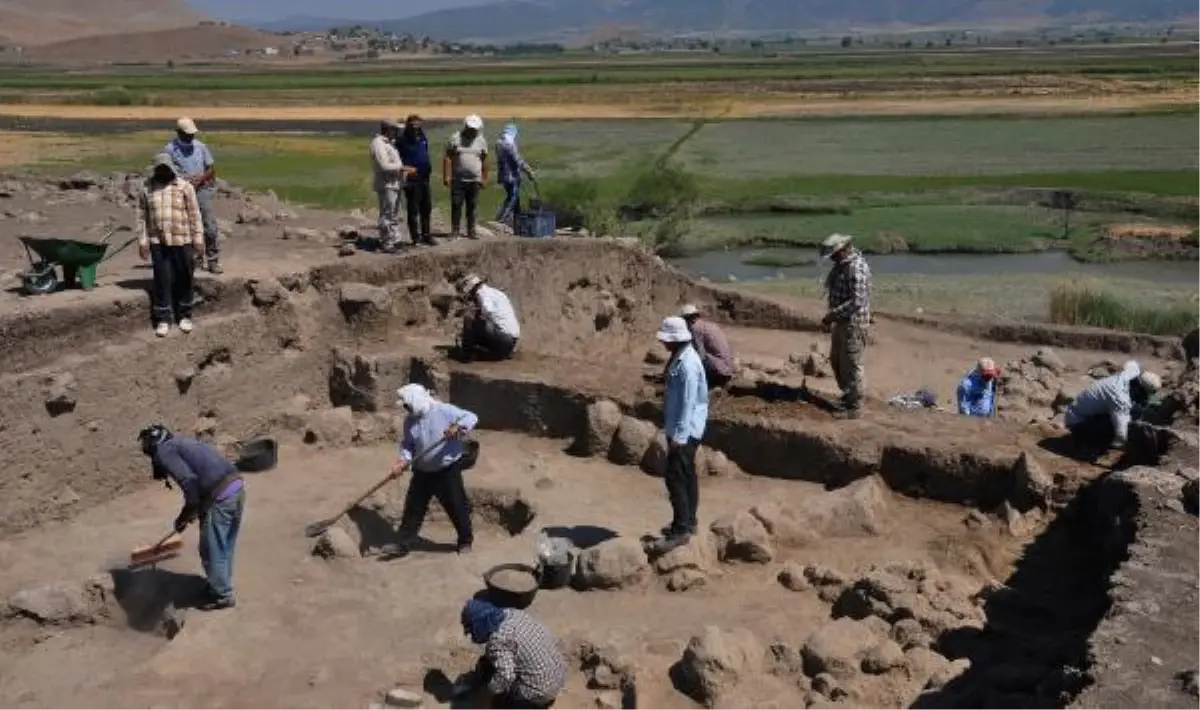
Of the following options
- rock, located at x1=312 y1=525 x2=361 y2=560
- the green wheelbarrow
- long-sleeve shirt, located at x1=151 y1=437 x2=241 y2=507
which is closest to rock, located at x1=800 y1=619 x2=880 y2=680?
rock, located at x1=312 y1=525 x2=361 y2=560

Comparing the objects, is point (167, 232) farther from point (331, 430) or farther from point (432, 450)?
point (432, 450)

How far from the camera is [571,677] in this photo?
776 centimetres

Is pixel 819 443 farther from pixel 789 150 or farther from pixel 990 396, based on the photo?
pixel 789 150

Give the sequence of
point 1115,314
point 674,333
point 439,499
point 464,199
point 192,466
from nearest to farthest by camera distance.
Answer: point 192,466, point 674,333, point 439,499, point 464,199, point 1115,314

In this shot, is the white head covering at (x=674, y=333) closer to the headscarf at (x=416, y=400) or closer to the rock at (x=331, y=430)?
the headscarf at (x=416, y=400)

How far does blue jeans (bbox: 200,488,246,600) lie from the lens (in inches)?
331

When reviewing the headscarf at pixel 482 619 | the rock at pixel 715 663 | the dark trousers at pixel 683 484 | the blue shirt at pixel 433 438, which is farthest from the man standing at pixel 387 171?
the headscarf at pixel 482 619

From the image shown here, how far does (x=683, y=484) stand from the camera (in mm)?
9008

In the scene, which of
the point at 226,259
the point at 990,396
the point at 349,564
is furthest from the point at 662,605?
the point at 226,259

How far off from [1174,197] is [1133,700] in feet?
104

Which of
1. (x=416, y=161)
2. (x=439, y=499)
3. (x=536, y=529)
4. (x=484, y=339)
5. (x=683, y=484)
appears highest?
(x=416, y=161)

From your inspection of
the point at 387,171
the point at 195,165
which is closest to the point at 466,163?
the point at 387,171

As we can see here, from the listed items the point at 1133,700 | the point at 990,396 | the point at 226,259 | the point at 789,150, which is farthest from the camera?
the point at 789,150

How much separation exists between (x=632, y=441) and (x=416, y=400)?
2.99 meters
